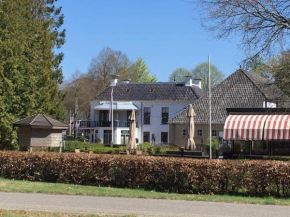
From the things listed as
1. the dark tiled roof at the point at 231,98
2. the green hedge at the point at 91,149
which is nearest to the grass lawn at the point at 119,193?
the green hedge at the point at 91,149

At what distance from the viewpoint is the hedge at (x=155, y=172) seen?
14891 mm

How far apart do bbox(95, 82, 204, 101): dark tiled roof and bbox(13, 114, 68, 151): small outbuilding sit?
4254cm

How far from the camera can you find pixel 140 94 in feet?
216

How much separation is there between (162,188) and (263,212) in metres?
4.66

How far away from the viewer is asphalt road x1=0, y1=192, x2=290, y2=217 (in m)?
11.5

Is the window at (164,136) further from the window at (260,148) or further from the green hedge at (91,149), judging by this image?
the window at (260,148)

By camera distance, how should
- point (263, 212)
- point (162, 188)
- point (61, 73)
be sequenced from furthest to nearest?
1. point (61, 73)
2. point (162, 188)
3. point (263, 212)

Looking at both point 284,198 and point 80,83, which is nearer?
point 284,198

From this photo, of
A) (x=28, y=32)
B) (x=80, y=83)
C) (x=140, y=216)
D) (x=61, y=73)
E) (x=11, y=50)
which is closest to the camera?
(x=140, y=216)

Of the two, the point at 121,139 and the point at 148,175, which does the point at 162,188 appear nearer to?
the point at 148,175

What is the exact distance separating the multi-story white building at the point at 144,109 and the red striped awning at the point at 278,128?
33.9m

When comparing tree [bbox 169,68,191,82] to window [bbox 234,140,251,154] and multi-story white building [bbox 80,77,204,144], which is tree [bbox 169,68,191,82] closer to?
multi-story white building [bbox 80,77,204,144]

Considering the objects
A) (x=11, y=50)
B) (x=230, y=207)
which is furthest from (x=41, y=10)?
(x=230, y=207)

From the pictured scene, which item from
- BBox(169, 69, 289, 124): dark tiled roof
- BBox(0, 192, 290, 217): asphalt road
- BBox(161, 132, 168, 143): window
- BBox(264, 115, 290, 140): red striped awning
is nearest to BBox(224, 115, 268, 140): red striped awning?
BBox(264, 115, 290, 140): red striped awning
